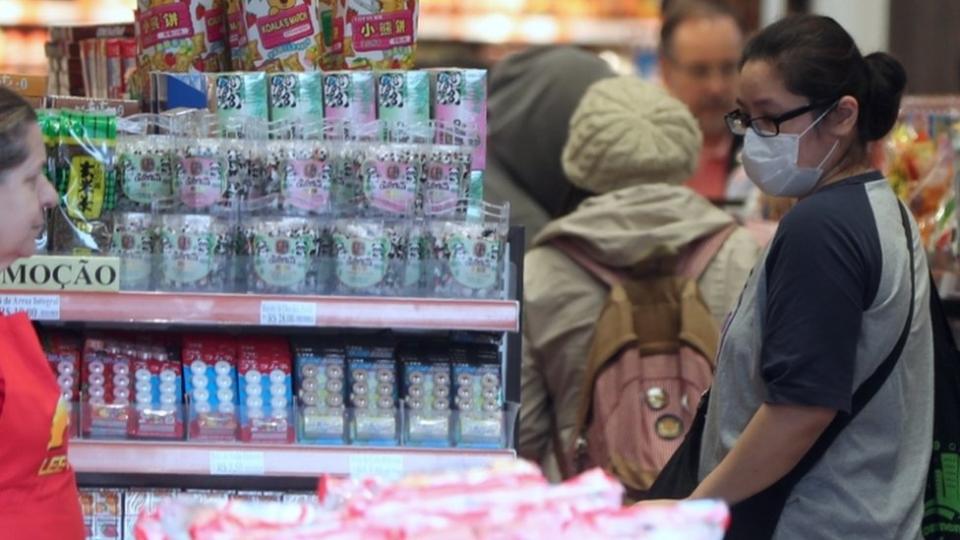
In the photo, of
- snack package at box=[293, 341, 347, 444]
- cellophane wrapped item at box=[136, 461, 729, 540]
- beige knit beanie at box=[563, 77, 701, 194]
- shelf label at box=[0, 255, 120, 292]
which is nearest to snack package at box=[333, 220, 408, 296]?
snack package at box=[293, 341, 347, 444]

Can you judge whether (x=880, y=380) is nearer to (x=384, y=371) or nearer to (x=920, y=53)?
(x=384, y=371)

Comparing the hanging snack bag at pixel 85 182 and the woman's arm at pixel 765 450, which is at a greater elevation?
the hanging snack bag at pixel 85 182

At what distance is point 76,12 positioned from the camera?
1016cm

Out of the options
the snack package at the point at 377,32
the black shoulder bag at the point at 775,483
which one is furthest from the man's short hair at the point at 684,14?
the black shoulder bag at the point at 775,483

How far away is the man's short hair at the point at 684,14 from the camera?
5902 mm

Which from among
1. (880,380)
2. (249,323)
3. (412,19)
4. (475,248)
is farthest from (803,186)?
(249,323)

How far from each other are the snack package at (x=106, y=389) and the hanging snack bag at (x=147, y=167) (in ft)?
0.91

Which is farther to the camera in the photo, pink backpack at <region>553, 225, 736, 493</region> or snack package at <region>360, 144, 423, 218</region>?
pink backpack at <region>553, 225, 736, 493</region>

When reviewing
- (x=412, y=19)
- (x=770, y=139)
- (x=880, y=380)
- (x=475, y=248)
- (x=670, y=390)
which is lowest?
(x=670, y=390)

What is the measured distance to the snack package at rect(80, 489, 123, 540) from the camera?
3002 mm

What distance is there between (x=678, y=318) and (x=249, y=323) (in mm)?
1423

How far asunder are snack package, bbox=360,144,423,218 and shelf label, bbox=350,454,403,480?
43 centimetres

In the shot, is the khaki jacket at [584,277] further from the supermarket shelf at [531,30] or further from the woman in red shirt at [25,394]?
the supermarket shelf at [531,30]

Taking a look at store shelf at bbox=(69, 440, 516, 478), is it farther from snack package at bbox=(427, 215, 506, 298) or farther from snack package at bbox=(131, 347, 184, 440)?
snack package at bbox=(427, 215, 506, 298)
